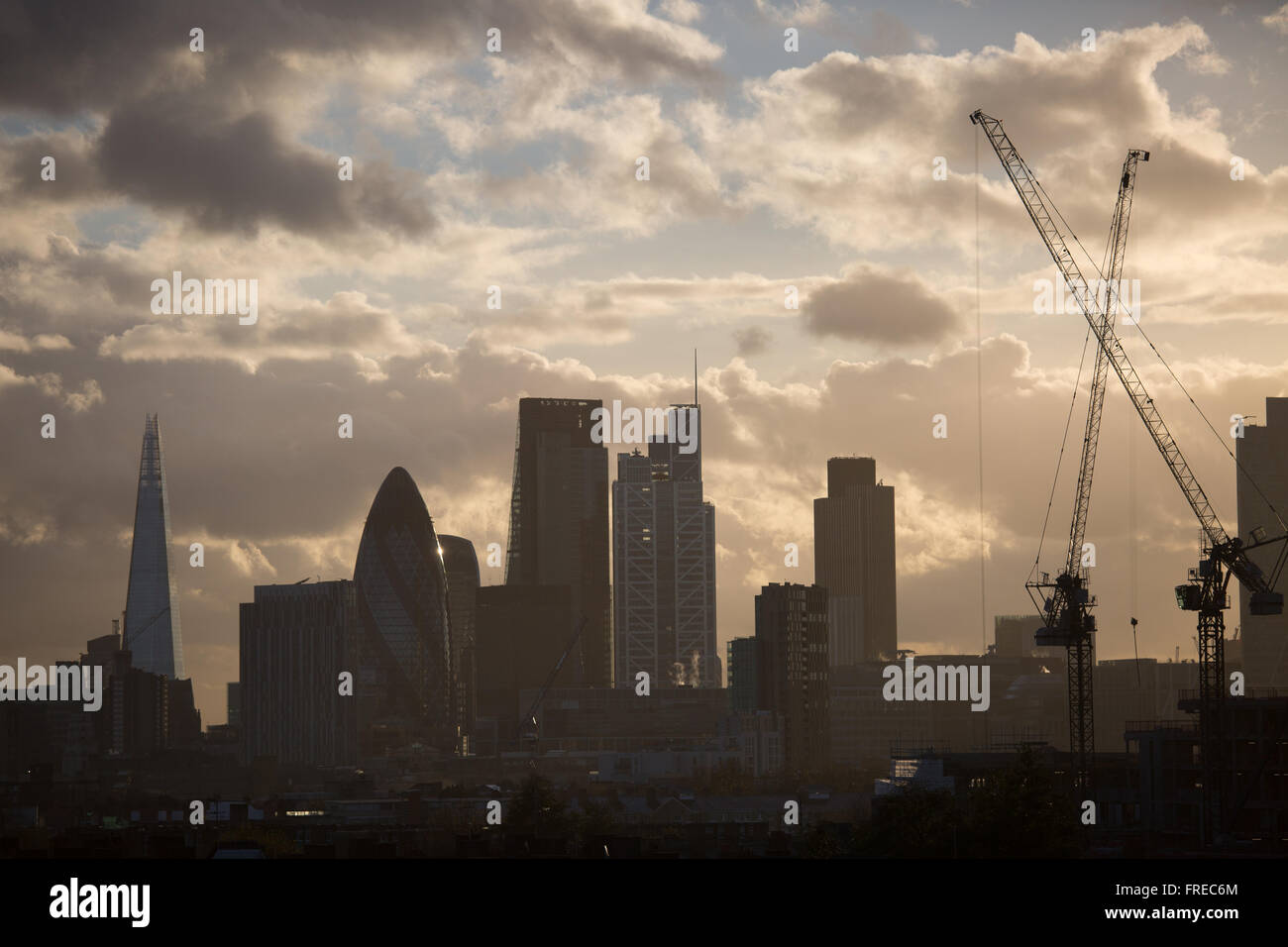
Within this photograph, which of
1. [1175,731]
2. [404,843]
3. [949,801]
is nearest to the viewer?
[949,801]

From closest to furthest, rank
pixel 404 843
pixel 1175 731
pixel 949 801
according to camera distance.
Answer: pixel 949 801
pixel 404 843
pixel 1175 731

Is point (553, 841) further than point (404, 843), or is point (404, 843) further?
point (404, 843)
